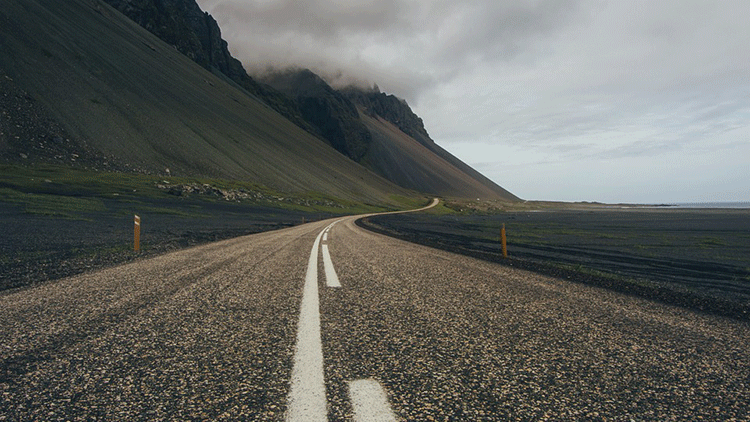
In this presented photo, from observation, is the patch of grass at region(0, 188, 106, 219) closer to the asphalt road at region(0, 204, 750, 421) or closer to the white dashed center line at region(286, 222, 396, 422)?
the asphalt road at region(0, 204, 750, 421)

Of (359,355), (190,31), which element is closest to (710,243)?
(359,355)

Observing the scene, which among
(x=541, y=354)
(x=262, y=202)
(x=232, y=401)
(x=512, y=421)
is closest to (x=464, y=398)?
(x=512, y=421)

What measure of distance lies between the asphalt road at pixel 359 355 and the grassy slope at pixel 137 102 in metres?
60.2

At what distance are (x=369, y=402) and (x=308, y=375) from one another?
0.56m

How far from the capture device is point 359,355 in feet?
9.92

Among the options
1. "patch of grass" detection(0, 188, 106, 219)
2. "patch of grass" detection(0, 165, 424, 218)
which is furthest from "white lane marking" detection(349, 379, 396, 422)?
"patch of grass" detection(0, 165, 424, 218)

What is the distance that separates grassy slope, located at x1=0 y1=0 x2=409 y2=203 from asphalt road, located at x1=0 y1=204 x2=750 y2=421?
60.2 m

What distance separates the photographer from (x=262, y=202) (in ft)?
177

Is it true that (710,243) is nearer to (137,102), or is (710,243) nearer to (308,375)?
(308,375)

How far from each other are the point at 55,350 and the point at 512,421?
359cm

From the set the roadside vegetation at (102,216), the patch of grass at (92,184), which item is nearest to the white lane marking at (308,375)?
the roadside vegetation at (102,216)

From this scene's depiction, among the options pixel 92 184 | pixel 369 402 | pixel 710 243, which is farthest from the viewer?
pixel 92 184

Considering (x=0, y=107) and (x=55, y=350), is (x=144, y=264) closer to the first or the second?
(x=55, y=350)

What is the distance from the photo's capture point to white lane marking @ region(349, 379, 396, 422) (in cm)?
205
